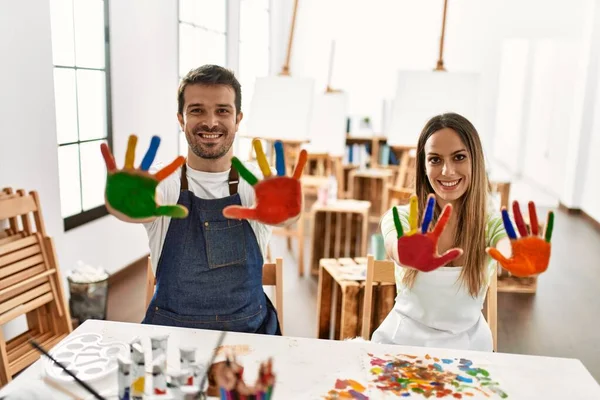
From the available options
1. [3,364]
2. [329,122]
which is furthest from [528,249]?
Result: [329,122]

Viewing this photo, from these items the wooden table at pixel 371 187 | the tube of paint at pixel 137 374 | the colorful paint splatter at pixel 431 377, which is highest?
the tube of paint at pixel 137 374

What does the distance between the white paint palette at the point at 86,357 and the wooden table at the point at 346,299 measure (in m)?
1.42

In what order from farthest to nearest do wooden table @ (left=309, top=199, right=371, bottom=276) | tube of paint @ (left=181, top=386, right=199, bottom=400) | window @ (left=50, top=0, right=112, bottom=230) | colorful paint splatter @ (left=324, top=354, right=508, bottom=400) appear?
wooden table @ (left=309, top=199, right=371, bottom=276) < window @ (left=50, top=0, right=112, bottom=230) < colorful paint splatter @ (left=324, top=354, right=508, bottom=400) < tube of paint @ (left=181, top=386, right=199, bottom=400)

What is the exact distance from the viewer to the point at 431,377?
1318 millimetres

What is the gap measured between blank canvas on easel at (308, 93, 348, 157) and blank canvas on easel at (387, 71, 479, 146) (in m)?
2.35

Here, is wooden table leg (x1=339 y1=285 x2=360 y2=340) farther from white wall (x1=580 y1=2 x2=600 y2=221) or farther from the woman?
white wall (x1=580 y1=2 x2=600 y2=221)

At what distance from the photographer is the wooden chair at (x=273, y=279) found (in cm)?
176

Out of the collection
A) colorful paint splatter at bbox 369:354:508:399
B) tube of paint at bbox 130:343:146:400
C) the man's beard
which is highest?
the man's beard

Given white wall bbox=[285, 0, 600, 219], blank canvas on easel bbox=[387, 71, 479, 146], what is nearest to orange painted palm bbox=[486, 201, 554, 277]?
blank canvas on easel bbox=[387, 71, 479, 146]

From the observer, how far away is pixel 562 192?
7000mm

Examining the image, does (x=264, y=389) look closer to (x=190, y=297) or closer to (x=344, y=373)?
(x=344, y=373)

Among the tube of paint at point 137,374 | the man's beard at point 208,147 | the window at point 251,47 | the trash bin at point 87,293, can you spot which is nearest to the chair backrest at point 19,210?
the trash bin at point 87,293

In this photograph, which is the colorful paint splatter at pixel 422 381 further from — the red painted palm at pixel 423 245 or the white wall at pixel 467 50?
the white wall at pixel 467 50

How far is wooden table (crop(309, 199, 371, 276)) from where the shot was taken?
427 cm
